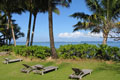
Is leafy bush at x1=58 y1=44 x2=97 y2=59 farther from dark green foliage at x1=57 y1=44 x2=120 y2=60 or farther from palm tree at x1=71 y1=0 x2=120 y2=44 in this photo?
palm tree at x1=71 y1=0 x2=120 y2=44

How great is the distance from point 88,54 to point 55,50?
282cm

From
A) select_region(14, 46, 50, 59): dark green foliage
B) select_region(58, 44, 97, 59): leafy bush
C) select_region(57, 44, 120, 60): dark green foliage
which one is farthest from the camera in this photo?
select_region(14, 46, 50, 59): dark green foliage

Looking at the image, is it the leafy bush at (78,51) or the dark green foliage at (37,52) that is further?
the dark green foliage at (37,52)

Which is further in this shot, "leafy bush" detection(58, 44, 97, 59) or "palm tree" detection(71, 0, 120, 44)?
"palm tree" detection(71, 0, 120, 44)

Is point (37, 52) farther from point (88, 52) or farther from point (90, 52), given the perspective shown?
point (90, 52)

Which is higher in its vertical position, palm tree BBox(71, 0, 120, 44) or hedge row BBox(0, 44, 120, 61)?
palm tree BBox(71, 0, 120, 44)

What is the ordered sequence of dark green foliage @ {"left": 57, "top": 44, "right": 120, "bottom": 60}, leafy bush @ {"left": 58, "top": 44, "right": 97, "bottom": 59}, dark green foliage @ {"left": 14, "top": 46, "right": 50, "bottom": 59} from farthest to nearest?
dark green foliage @ {"left": 14, "top": 46, "right": 50, "bottom": 59} < leafy bush @ {"left": 58, "top": 44, "right": 97, "bottom": 59} < dark green foliage @ {"left": 57, "top": 44, "right": 120, "bottom": 60}

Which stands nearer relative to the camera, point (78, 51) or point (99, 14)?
point (78, 51)

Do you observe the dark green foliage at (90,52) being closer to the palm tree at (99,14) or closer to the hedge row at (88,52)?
the hedge row at (88,52)

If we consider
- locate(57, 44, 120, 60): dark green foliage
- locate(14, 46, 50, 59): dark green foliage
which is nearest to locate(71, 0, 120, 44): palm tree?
locate(57, 44, 120, 60): dark green foliage

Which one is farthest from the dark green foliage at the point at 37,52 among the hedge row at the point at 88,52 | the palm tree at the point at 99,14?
the palm tree at the point at 99,14

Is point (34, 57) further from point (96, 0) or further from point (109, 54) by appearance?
point (96, 0)

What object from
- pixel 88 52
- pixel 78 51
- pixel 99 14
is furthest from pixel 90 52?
pixel 99 14

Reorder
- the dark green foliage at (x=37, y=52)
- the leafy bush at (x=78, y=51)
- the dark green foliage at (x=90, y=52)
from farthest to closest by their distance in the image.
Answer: the dark green foliage at (x=37, y=52) → the leafy bush at (x=78, y=51) → the dark green foliage at (x=90, y=52)
